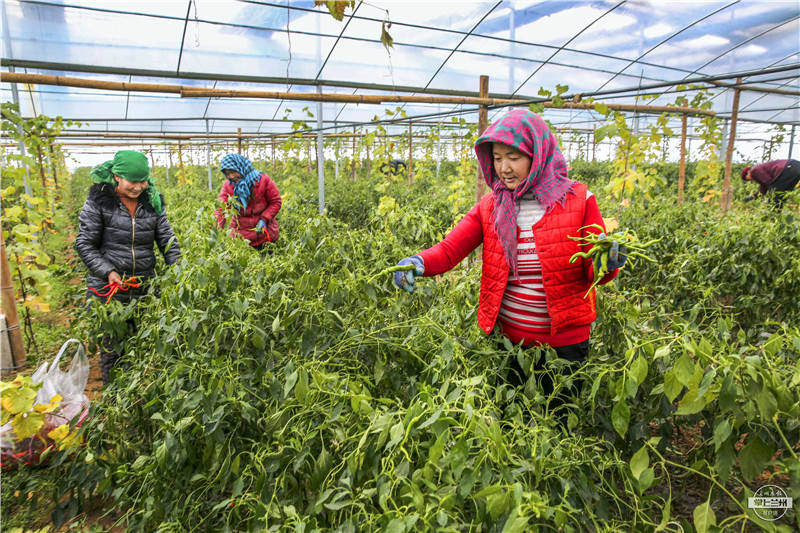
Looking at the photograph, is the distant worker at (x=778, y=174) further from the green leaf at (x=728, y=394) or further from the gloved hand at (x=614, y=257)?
the green leaf at (x=728, y=394)

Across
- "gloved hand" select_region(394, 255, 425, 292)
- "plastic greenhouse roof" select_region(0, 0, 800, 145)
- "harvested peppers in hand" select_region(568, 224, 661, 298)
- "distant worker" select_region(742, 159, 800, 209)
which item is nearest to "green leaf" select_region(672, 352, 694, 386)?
"harvested peppers in hand" select_region(568, 224, 661, 298)

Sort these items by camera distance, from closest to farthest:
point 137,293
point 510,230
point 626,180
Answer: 1. point 510,230
2. point 137,293
3. point 626,180

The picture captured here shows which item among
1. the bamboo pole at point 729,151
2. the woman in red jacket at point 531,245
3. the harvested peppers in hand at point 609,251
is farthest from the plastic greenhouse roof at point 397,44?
the harvested peppers in hand at point 609,251

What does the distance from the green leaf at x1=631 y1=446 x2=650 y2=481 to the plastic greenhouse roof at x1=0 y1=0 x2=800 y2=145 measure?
160 inches

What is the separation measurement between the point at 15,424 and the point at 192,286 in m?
0.68

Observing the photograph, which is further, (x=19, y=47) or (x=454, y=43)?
(x=454, y=43)

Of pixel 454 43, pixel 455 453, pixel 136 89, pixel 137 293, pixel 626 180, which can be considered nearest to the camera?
pixel 455 453

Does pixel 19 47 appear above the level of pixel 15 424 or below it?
above

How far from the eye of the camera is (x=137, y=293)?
289 centimetres

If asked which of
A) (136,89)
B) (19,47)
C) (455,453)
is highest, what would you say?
(19,47)

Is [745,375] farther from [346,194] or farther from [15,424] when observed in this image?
[346,194]

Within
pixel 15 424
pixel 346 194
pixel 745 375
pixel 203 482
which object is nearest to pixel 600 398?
pixel 745 375

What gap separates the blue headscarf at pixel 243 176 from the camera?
3.87 m

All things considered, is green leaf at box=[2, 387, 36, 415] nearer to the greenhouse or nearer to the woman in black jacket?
the greenhouse
